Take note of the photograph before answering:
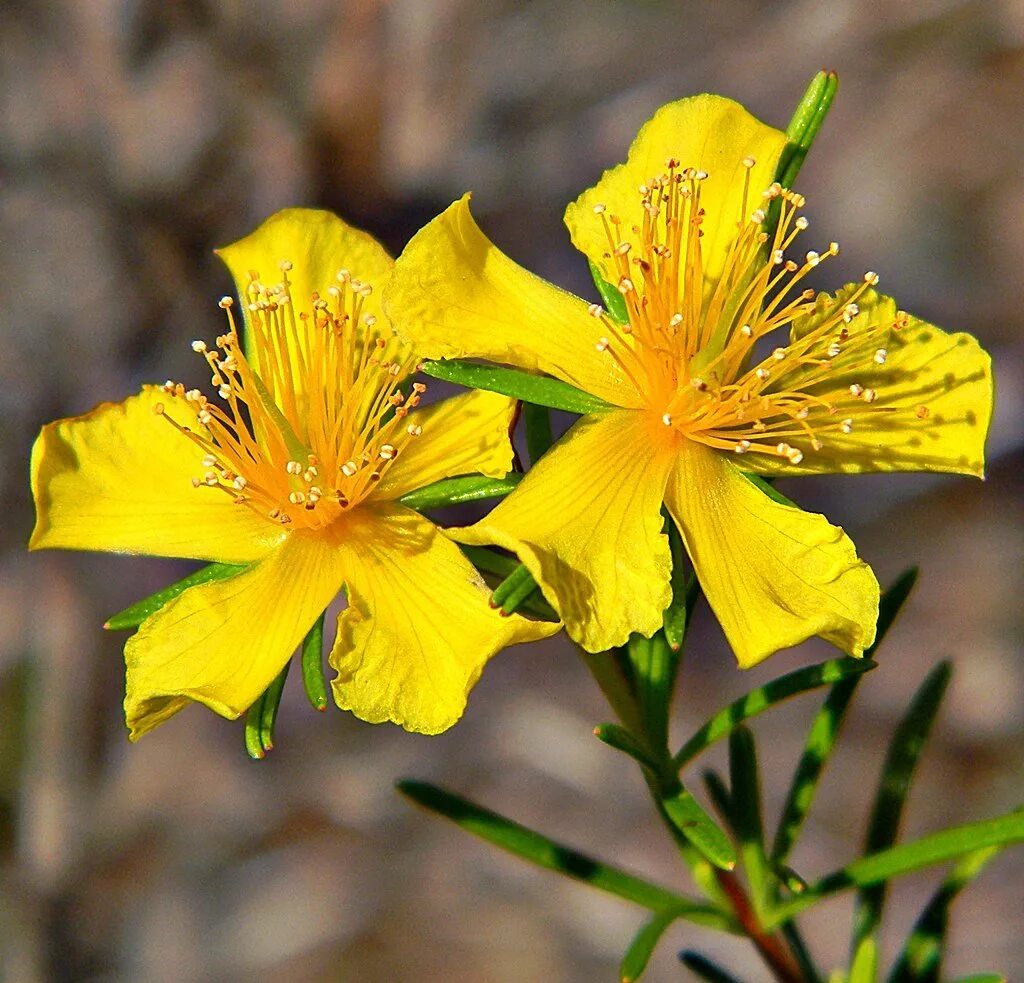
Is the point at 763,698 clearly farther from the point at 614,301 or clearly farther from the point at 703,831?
the point at 614,301

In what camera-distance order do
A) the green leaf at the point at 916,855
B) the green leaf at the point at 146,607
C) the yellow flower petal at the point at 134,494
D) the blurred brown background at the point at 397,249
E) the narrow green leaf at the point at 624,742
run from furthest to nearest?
the blurred brown background at the point at 397,249
the yellow flower petal at the point at 134,494
the green leaf at the point at 146,607
the green leaf at the point at 916,855
the narrow green leaf at the point at 624,742

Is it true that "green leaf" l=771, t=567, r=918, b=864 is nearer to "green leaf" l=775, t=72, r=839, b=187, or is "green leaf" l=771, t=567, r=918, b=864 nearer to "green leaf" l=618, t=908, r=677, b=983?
"green leaf" l=618, t=908, r=677, b=983

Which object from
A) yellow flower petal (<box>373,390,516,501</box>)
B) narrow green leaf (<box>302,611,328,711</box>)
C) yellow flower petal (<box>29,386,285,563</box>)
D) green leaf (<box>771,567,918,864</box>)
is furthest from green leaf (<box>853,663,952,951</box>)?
yellow flower petal (<box>29,386,285,563</box>)

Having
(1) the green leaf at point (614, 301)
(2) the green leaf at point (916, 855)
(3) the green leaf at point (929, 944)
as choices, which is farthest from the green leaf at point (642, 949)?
(1) the green leaf at point (614, 301)

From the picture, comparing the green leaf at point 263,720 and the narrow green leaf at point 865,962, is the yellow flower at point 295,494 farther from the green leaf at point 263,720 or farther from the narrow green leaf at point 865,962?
the narrow green leaf at point 865,962

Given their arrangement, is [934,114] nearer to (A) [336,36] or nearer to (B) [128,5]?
(A) [336,36]

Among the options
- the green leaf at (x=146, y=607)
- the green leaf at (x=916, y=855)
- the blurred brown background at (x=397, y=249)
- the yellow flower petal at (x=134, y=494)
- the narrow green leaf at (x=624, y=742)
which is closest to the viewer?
the narrow green leaf at (x=624, y=742)

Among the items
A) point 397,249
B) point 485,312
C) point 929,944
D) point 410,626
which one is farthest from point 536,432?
point 397,249
